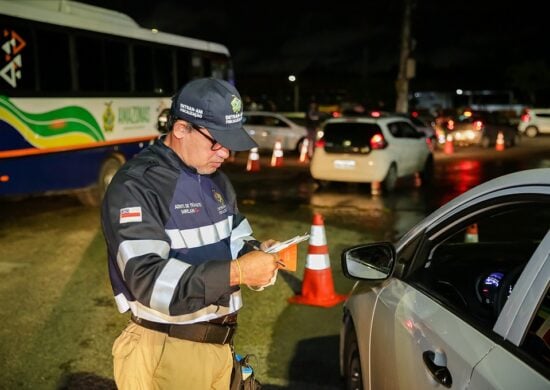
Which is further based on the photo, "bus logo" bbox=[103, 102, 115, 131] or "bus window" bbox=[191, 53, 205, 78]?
"bus window" bbox=[191, 53, 205, 78]

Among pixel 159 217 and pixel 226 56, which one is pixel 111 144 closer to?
pixel 226 56

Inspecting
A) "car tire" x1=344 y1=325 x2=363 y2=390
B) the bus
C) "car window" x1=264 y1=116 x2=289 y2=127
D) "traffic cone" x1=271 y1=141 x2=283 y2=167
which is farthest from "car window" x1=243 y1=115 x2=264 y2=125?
"car tire" x1=344 y1=325 x2=363 y2=390

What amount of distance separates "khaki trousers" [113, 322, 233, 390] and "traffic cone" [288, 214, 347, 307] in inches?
135

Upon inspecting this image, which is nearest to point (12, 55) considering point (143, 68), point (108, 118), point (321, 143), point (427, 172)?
point (108, 118)

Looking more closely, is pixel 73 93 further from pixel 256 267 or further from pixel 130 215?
pixel 256 267

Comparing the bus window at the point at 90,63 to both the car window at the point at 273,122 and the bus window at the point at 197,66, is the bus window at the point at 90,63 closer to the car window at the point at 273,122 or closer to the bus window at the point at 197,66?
the bus window at the point at 197,66

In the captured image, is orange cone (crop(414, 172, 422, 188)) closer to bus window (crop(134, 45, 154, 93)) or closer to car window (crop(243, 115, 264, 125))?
bus window (crop(134, 45, 154, 93))

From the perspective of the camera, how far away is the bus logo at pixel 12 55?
28.6ft

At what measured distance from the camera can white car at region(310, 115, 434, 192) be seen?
41.9 feet

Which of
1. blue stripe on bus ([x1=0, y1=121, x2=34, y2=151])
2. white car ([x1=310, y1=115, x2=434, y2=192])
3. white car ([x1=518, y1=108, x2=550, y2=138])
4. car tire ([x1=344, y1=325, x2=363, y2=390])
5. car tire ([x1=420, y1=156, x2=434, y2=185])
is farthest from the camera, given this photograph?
white car ([x1=518, y1=108, x2=550, y2=138])

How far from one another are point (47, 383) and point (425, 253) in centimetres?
272

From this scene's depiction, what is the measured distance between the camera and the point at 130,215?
84.3 inches

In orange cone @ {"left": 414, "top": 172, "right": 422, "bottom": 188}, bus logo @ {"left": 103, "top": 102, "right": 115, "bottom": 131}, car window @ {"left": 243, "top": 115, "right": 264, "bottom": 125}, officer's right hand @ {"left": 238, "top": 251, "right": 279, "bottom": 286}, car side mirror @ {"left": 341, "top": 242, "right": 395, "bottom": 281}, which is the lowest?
orange cone @ {"left": 414, "top": 172, "right": 422, "bottom": 188}

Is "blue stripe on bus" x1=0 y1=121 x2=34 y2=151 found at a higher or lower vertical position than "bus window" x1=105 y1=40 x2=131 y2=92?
lower
